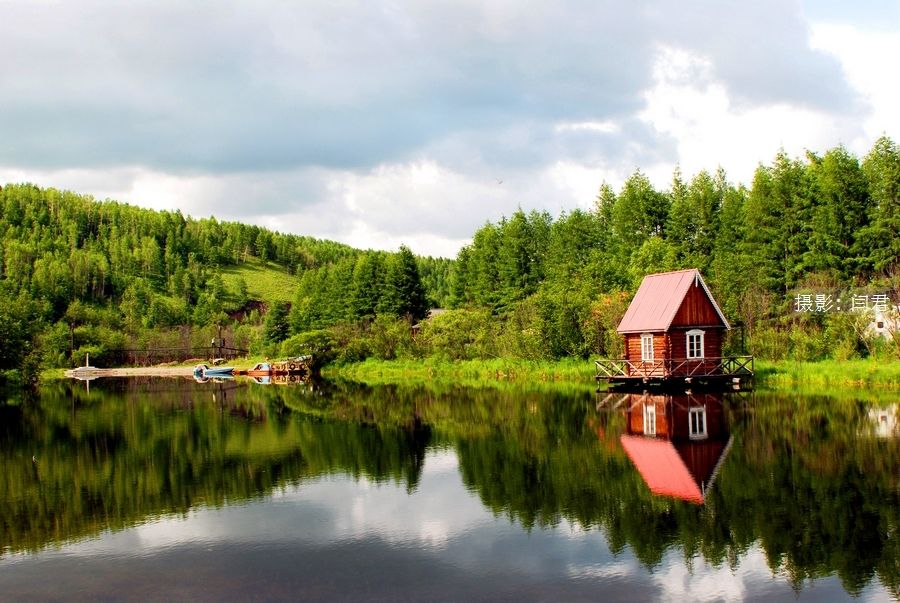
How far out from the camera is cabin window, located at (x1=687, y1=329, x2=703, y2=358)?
40594 millimetres

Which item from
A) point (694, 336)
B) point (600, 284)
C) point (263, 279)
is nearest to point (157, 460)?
point (694, 336)

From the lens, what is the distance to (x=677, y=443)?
2148cm

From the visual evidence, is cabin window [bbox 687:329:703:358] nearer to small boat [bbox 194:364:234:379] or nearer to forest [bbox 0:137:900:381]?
forest [bbox 0:137:900:381]

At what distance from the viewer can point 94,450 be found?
2441cm

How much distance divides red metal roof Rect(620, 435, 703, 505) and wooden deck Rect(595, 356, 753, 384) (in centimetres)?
1698

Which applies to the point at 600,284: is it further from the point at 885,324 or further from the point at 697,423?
the point at 697,423

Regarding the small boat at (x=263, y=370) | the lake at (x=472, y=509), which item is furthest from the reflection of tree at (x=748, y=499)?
the small boat at (x=263, y=370)

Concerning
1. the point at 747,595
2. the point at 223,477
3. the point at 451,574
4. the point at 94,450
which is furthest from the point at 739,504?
the point at 94,450

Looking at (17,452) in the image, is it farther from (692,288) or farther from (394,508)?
(692,288)

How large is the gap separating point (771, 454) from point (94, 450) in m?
20.3

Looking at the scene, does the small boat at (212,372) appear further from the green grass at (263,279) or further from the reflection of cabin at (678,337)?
the green grass at (263,279)

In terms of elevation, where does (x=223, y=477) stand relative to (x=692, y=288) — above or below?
below

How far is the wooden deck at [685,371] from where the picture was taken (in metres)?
38.8

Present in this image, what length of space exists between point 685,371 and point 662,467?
2271 centimetres
